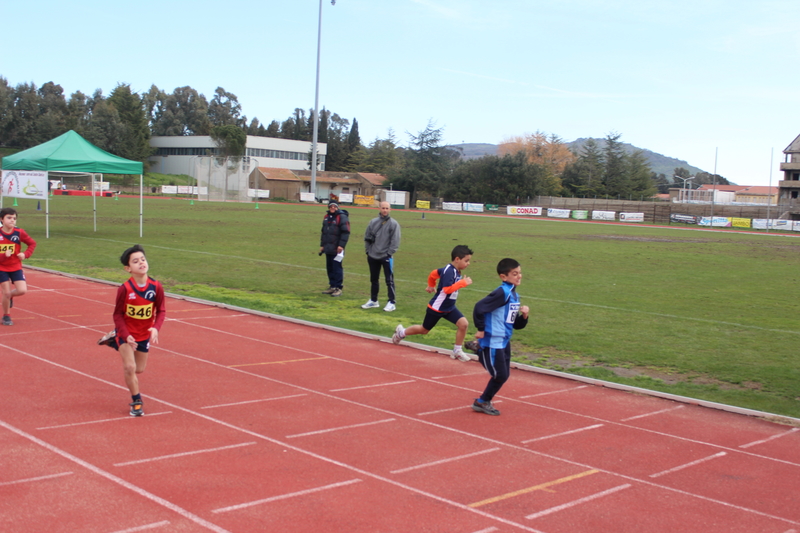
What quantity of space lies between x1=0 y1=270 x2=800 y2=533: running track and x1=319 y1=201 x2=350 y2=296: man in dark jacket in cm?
533

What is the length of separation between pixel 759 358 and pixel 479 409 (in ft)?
16.9

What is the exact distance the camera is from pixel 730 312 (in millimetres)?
13805

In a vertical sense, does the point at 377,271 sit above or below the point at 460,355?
above

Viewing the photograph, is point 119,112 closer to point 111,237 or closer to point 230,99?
point 230,99

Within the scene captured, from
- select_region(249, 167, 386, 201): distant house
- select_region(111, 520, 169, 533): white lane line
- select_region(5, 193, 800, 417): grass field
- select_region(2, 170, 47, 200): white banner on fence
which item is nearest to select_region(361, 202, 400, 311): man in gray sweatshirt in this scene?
select_region(5, 193, 800, 417): grass field

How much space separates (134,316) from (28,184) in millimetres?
20691

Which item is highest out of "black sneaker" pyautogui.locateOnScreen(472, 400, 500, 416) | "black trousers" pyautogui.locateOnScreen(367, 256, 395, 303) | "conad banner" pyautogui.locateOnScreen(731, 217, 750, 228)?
"conad banner" pyautogui.locateOnScreen(731, 217, 750, 228)

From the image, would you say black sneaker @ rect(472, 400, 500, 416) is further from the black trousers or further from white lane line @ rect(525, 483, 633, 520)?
the black trousers

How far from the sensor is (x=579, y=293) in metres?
15.8

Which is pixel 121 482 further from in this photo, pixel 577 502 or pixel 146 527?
pixel 577 502

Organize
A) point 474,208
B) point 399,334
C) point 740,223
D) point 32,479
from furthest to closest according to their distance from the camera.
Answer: point 474,208
point 740,223
point 399,334
point 32,479

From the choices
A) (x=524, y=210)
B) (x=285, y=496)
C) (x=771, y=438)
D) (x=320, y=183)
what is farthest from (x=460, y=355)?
(x=320, y=183)

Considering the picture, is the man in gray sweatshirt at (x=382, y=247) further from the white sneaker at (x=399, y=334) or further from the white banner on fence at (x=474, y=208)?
the white banner on fence at (x=474, y=208)

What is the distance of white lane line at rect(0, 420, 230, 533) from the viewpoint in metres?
4.34
